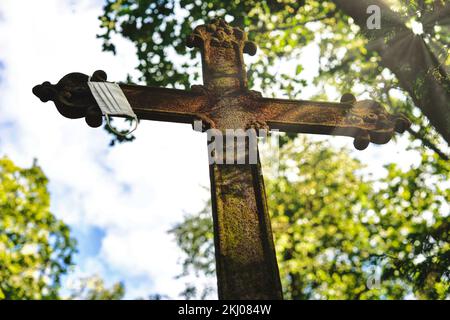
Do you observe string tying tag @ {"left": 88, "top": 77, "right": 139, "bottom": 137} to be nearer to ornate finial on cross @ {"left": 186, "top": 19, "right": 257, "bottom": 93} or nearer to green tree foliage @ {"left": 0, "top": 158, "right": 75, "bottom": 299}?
ornate finial on cross @ {"left": 186, "top": 19, "right": 257, "bottom": 93}

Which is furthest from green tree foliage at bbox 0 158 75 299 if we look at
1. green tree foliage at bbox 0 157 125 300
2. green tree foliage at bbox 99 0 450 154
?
green tree foliage at bbox 99 0 450 154

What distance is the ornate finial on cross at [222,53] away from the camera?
3236 mm

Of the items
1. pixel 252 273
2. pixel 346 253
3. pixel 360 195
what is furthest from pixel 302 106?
pixel 346 253

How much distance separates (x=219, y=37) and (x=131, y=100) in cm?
102

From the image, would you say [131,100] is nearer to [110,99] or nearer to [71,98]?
[110,99]

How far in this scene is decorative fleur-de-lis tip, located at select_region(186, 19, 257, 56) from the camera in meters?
3.42

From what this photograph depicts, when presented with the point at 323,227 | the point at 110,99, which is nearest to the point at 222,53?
the point at 110,99

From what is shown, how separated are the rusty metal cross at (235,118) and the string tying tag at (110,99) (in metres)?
0.06

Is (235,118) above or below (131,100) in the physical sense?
below

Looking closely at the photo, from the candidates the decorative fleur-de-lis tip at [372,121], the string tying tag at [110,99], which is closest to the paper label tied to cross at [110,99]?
the string tying tag at [110,99]

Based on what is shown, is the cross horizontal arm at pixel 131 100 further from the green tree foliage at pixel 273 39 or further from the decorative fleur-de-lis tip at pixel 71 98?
the green tree foliage at pixel 273 39

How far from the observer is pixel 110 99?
287 cm
